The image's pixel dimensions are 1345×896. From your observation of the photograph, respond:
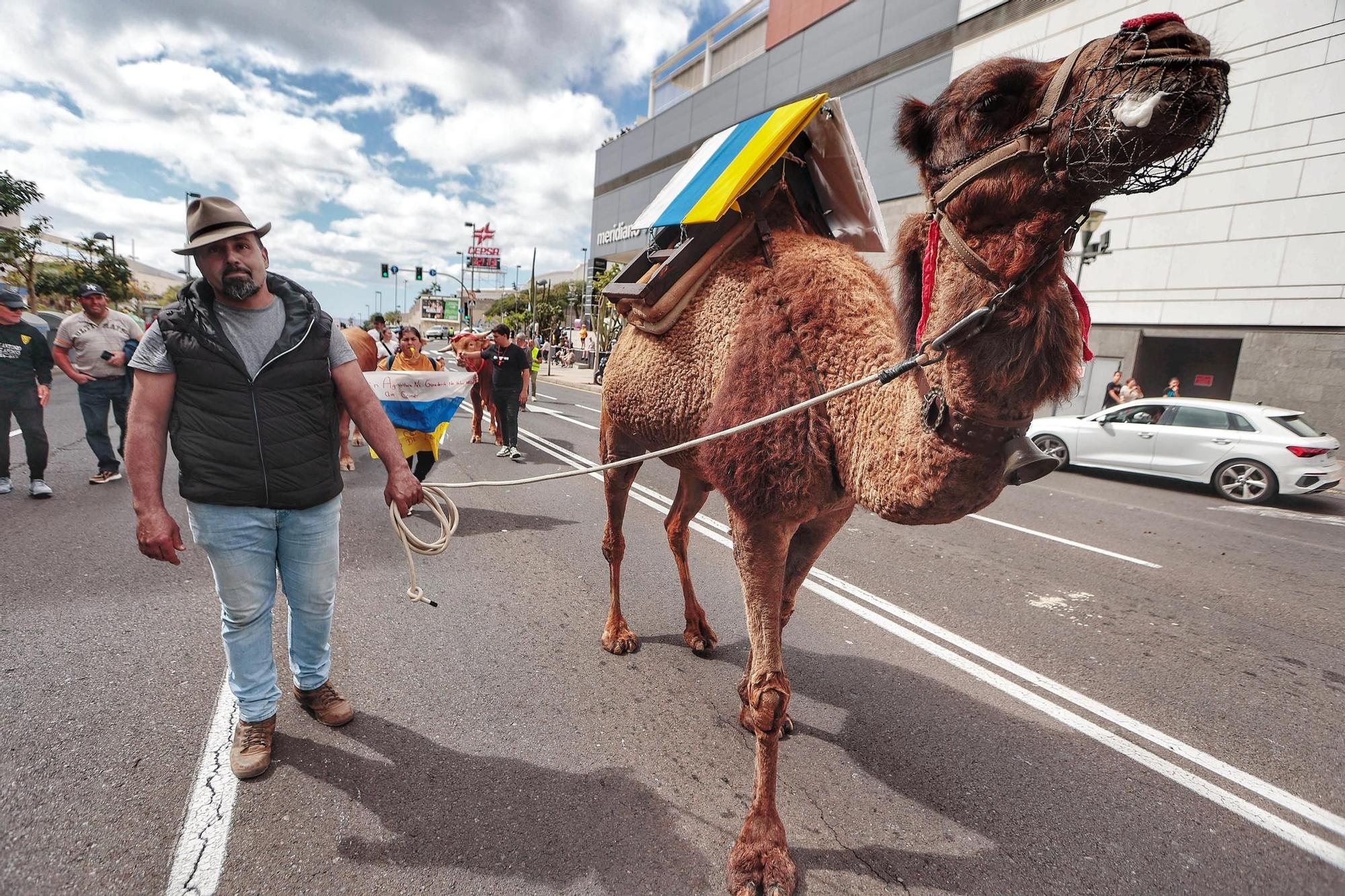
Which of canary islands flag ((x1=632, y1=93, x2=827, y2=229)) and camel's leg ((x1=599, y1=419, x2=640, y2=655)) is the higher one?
canary islands flag ((x1=632, y1=93, x2=827, y2=229))

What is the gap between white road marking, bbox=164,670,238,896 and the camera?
1.89 metres

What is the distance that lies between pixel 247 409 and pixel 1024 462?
2.58 metres

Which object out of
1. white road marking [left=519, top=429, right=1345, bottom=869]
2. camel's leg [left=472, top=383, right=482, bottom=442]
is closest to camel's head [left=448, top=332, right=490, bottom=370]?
camel's leg [left=472, top=383, right=482, bottom=442]

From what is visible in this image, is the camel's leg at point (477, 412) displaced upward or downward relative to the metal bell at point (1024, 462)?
downward

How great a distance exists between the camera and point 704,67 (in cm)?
3734

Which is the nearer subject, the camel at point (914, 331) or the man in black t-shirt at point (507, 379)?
the camel at point (914, 331)

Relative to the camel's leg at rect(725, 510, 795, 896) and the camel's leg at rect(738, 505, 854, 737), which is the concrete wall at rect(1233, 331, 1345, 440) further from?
the camel's leg at rect(725, 510, 795, 896)

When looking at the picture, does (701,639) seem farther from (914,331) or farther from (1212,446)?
(1212,446)

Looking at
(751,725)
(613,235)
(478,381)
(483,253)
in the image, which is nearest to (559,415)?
(478,381)

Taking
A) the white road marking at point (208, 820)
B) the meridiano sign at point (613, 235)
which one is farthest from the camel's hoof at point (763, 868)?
the meridiano sign at point (613, 235)

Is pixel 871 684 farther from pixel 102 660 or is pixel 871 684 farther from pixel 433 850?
pixel 102 660

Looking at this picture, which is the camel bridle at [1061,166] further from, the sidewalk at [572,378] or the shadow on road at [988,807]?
the sidewalk at [572,378]

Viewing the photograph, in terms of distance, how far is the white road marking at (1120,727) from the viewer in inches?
94.1

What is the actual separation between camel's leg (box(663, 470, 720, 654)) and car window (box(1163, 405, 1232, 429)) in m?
9.70
